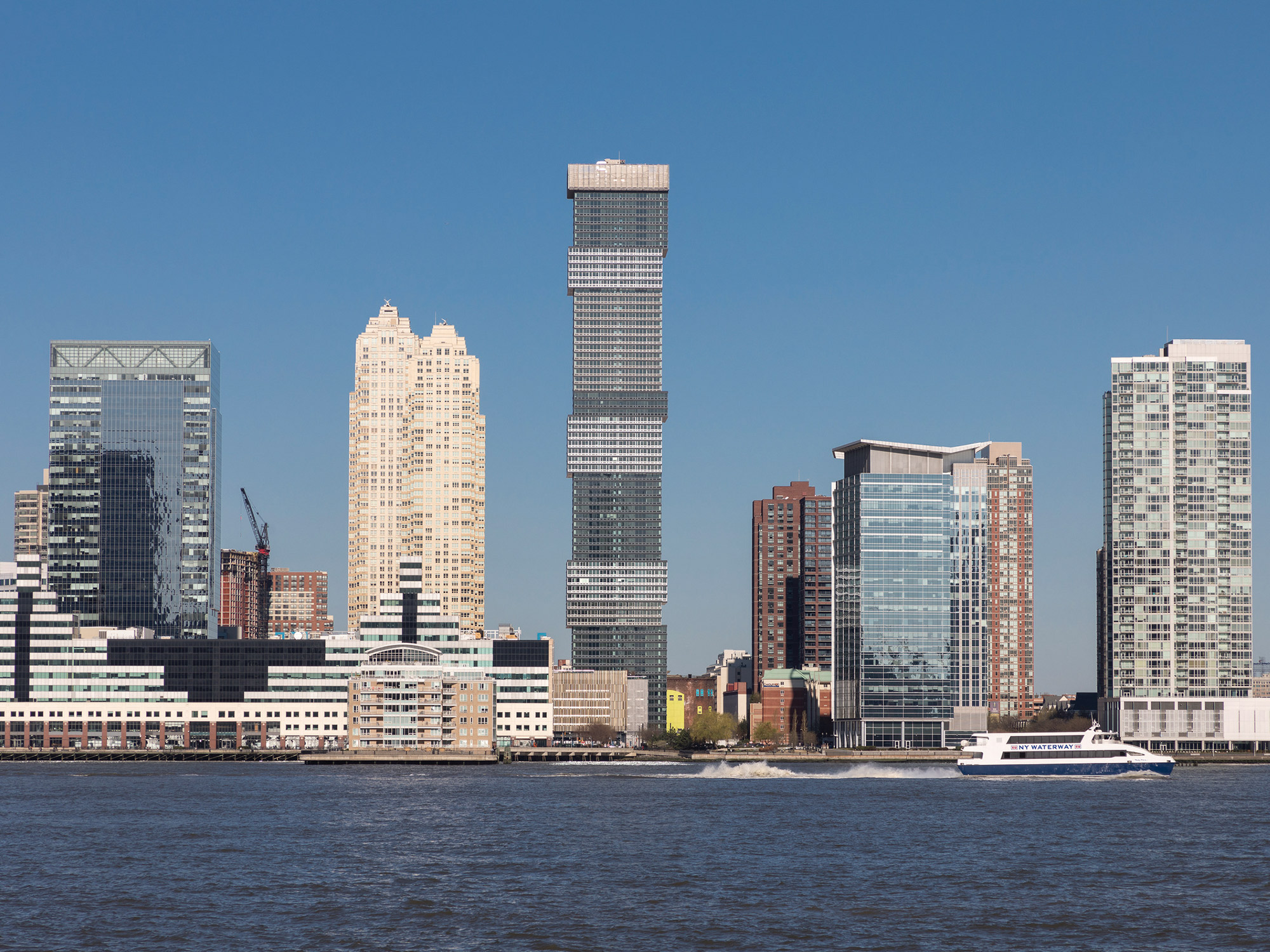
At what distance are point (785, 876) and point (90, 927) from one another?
38.6 meters

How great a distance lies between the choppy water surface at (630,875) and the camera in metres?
76.4

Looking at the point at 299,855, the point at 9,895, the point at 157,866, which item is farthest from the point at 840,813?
the point at 9,895

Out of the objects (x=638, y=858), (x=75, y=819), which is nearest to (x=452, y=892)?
(x=638, y=858)

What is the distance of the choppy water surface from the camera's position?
76.4 m

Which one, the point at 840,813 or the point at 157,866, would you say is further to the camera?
the point at 840,813

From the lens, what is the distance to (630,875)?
97.1 meters

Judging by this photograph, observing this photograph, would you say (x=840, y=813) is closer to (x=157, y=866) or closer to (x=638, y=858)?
(x=638, y=858)

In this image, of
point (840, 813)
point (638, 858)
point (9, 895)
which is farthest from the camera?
Result: point (840, 813)

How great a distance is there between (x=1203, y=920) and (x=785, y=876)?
79.8 ft

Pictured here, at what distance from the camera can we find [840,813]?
147 meters

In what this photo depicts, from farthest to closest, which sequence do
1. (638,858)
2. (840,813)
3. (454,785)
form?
(454,785) < (840,813) < (638,858)

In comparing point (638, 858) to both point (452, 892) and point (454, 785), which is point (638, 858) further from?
point (454, 785)

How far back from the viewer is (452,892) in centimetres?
8975

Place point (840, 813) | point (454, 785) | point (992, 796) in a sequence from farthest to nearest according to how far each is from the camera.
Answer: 1. point (454, 785)
2. point (992, 796)
3. point (840, 813)
